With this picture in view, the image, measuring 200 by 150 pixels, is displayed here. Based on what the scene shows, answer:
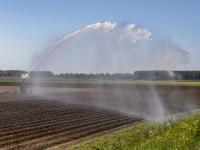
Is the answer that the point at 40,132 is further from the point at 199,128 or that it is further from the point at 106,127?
the point at 199,128

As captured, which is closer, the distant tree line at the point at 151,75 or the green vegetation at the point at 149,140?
the green vegetation at the point at 149,140

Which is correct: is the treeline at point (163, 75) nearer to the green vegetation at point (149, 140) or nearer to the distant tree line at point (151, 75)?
the distant tree line at point (151, 75)

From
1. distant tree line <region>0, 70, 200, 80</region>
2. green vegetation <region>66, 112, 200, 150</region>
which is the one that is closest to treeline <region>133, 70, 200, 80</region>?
distant tree line <region>0, 70, 200, 80</region>

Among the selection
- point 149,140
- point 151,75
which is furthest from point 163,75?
point 149,140

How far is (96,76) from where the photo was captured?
479 ft

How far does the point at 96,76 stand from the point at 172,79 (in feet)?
169

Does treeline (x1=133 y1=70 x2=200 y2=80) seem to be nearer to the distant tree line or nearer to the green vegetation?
the distant tree line

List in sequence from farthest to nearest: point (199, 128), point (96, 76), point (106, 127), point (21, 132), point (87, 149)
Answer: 1. point (96, 76)
2. point (106, 127)
3. point (21, 132)
4. point (199, 128)
5. point (87, 149)

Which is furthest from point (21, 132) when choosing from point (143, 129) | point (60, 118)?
point (143, 129)

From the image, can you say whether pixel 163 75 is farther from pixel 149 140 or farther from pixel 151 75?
pixel 149 140

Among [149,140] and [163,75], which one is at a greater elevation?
[163,75]

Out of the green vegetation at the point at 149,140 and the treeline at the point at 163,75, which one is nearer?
the green vegetation at the point at 149,140

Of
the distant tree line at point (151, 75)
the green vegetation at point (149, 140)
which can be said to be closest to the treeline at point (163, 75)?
the distant tree line at point (151, 75)

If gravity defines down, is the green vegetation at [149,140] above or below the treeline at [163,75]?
below
